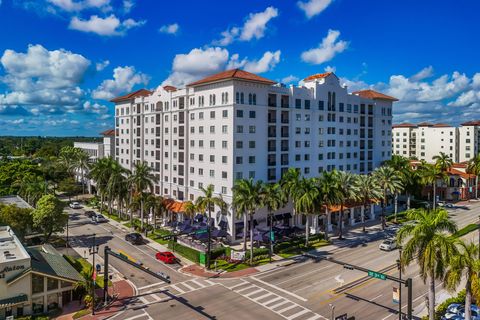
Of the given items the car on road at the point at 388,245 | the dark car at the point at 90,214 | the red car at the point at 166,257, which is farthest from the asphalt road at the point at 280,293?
the dark car at the point at 90,214

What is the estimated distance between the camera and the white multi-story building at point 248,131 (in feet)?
212

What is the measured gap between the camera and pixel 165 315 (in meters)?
36.8

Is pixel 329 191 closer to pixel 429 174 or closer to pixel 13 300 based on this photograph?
pixel 429 174

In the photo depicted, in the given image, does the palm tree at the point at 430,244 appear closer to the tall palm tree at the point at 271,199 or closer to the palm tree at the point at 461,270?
the palm tree at the point at 461,270

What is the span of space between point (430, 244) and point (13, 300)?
131 ft

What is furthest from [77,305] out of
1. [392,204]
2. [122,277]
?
→ [392,204]

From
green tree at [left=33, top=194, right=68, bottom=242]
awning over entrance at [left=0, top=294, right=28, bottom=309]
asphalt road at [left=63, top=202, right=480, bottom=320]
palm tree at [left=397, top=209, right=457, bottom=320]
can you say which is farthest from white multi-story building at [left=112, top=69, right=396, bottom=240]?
palm tree at [left=397, top=209, right=457, bottom=320]

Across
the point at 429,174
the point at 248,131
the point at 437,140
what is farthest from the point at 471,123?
the point at 248,131

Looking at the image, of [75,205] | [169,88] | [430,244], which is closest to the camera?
[430,244]

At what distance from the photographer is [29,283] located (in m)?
37.5

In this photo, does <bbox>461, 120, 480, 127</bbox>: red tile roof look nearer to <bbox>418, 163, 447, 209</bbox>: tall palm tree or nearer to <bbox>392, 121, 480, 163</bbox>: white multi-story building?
<bbox>392, 121, 480, 163</bbox>: white multi-story building

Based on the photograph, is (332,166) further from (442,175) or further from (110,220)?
(110,220)

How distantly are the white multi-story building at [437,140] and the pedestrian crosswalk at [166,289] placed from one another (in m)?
143

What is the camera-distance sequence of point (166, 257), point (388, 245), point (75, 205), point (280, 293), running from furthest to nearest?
point (75, 205) < point (388, 245) < point (166, 257) < point (280, 293)
